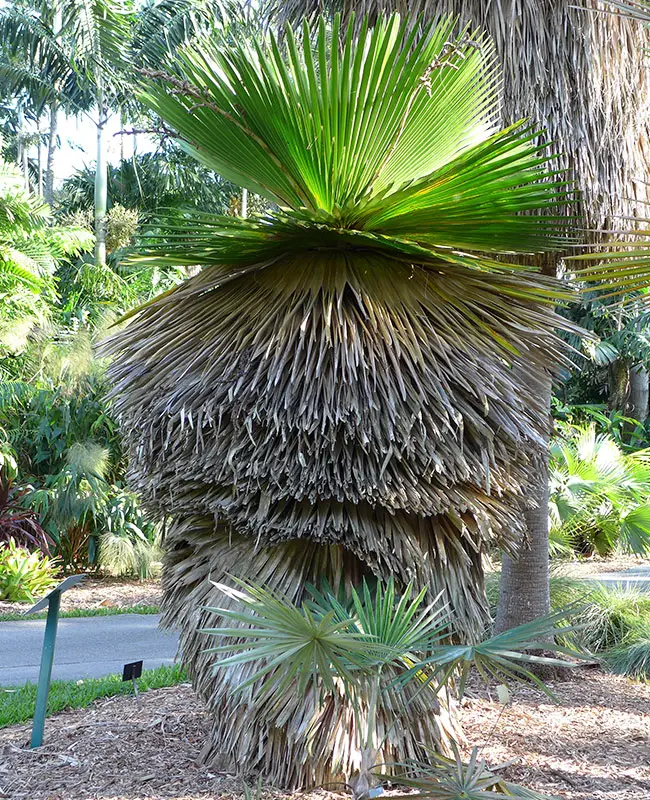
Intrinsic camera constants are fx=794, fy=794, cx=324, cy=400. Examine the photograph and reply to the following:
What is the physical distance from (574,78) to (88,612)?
680cm

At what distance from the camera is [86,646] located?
702 centimetres

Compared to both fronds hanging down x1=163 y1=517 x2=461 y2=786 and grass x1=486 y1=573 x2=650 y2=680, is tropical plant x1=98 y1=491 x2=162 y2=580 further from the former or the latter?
fronds hanging down x1=163 y1=517 x2=461 y2=786

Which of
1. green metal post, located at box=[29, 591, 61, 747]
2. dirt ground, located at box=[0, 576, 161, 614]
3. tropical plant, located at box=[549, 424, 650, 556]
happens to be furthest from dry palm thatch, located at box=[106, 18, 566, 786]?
tropical plant, located at box=[549, 424, 650, 556]

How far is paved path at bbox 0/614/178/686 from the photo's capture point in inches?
244

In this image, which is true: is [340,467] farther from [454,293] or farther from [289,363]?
[454,293]

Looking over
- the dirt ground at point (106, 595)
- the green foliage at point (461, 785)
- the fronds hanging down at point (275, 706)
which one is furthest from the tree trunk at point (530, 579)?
the dirt ground at point (106, 595)

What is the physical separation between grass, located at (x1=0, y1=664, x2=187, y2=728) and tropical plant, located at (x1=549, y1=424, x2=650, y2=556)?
4.71 metres

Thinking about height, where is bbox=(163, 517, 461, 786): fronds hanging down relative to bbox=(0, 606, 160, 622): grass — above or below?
above

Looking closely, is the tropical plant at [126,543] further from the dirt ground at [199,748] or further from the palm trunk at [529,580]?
the palm trunk at [529,580]

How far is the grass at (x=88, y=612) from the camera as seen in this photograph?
806 cm

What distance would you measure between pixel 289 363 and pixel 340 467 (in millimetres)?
475

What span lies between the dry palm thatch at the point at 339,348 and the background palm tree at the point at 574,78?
1160 mm

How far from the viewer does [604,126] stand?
15.6ft

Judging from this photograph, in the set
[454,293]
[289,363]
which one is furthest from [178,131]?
[454,293]
